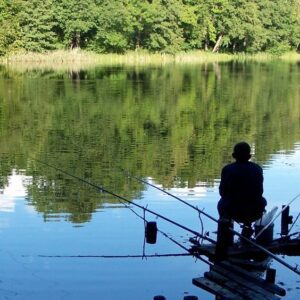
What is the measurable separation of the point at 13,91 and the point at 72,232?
20.5 meters

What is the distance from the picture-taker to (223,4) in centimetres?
6353

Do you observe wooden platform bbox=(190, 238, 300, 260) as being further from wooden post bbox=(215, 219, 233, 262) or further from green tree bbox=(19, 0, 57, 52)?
green tree bbox=(19, 0, 57, 52)

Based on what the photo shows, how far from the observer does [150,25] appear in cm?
5869

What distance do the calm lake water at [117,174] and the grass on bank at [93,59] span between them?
20215 mm

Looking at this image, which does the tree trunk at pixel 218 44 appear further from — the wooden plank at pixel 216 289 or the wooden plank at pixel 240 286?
the wooden plank at pixel 216 289

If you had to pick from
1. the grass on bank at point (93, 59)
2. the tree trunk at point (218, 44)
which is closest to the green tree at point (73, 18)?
the grass on bank at point (93, 59)

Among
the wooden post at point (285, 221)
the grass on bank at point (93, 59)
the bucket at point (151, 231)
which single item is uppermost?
the bucket at point (151, 231)

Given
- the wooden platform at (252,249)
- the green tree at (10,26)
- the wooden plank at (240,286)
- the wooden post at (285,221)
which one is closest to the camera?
the wooden plank at (240,286)

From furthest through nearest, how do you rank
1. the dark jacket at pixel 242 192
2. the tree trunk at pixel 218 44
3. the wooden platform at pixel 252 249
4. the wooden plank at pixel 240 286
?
the tree trunk at pixel 218 44 → the dark jacket at pixel 242 192 → the wooden platform at pixel 252 249 → the wooden plank at pixel 240 286

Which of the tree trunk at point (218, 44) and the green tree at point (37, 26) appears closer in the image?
the green tree at point (37, 26)

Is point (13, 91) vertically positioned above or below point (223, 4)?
below

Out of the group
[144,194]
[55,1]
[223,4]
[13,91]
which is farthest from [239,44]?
[144,194]

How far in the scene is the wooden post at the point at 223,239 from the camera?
248 inches

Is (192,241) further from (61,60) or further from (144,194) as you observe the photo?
(61,60)
